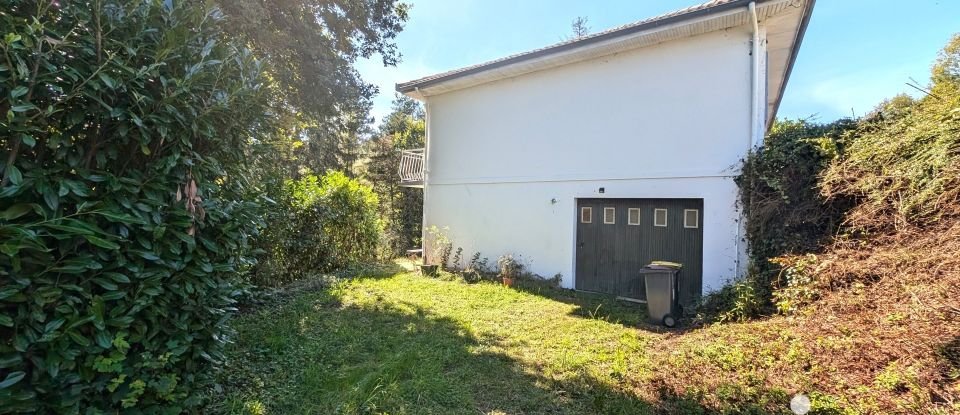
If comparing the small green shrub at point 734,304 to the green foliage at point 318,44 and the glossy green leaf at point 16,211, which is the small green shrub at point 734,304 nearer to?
the glossy green leaf at point 16,211

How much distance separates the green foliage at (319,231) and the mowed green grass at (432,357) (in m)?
1.45

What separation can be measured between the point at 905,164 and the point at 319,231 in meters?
9.04

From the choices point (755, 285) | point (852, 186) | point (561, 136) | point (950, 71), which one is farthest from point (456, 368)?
point (950, 71)

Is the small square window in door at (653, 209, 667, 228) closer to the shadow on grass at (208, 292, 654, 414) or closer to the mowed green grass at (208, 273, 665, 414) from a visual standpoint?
the mowed green grass at (208, 273, 665, 414)

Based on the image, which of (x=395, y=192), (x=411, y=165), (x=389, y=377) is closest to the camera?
(x=389, y=377)

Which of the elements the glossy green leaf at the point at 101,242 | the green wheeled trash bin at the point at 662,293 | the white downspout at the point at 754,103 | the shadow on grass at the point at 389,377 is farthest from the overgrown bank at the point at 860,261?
the glossy green leaf at the point at 101,242

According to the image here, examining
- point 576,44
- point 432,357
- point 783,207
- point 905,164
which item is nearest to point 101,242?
point 432,357

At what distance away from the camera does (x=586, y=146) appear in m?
8.19

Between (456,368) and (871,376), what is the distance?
11.2 feet

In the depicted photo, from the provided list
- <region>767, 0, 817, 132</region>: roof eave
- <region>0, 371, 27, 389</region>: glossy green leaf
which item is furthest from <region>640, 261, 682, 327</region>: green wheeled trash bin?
<region>0, 371, 27, 389</region>: glossy green leaf

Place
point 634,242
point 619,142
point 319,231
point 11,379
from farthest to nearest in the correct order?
point 319,231
point 619,142
point 634,242
point 11,379

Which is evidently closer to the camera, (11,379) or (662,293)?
(11,379)

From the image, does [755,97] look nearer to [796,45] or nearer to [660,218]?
[660,218]

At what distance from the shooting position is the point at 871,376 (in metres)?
3.03
